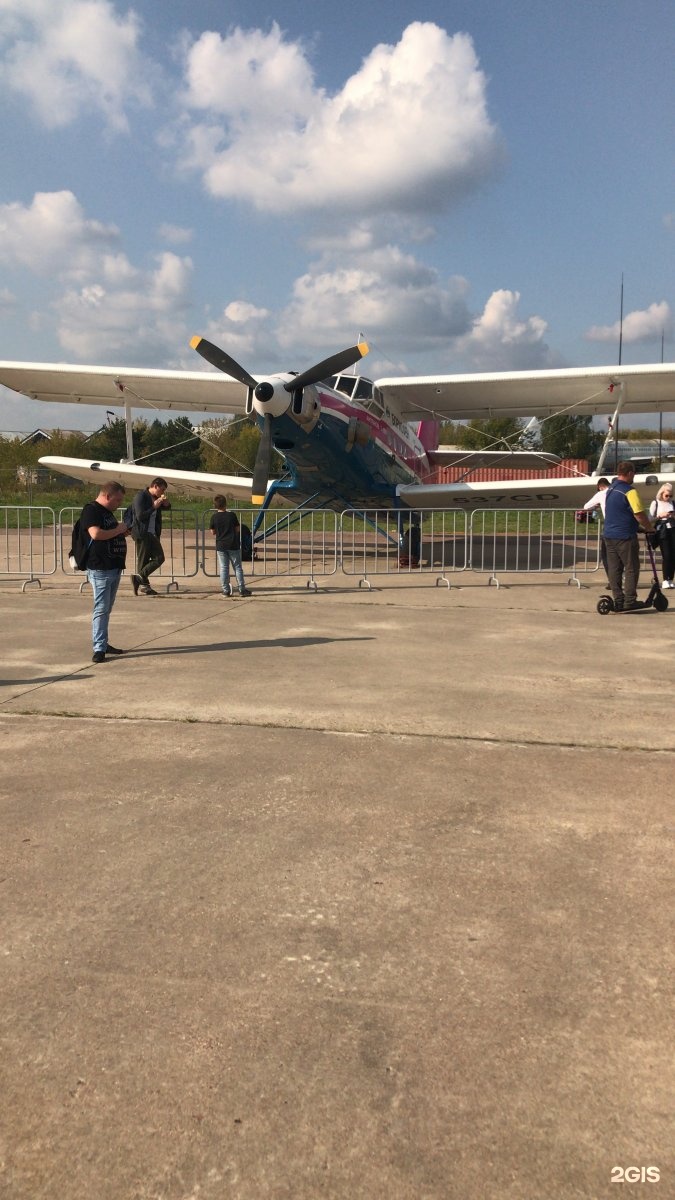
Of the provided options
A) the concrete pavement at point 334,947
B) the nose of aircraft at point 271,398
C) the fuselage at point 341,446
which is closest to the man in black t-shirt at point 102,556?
the concrete pavement at point 334,947

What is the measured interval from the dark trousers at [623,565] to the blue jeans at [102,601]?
541cm

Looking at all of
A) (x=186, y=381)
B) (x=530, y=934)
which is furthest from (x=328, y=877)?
(x=186, y=381)

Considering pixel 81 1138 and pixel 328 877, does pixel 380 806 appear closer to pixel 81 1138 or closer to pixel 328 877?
pixel 328 877

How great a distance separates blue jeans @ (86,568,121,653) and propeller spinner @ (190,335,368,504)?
5.99m

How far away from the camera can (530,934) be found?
232 centimetres

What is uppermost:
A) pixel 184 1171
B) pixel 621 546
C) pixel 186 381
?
pixel 186 381

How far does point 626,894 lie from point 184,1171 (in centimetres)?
164

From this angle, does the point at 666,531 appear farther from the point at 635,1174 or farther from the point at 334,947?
the point at 635,1174

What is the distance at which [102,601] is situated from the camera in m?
6.34

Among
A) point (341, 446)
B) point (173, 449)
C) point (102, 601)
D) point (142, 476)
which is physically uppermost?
point (173, 449)

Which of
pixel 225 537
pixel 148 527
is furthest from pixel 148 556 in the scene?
pixel 225 537

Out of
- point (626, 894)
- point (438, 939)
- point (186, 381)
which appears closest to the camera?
point (438, 939)

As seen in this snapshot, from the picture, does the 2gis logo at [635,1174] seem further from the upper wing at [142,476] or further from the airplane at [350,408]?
the upper wing at [142,476]

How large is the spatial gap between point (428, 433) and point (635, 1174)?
1976cm
